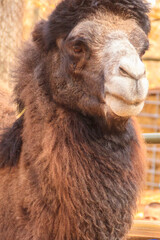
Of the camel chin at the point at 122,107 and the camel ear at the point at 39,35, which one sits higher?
the camel ear at the point at 39,35

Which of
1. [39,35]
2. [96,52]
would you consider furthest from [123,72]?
[39,35]

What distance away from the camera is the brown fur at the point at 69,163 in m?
3.12

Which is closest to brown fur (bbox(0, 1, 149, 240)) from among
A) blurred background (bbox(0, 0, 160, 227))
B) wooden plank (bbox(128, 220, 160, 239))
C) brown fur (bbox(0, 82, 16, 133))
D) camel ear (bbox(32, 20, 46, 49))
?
camel ear (bbox(32, 20, 46, 49))

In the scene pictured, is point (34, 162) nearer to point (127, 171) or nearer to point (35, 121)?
point (35, 121)

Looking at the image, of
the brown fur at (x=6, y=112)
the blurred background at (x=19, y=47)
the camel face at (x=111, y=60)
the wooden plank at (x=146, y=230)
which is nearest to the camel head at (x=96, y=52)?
the camel face at (x=111, y=60)

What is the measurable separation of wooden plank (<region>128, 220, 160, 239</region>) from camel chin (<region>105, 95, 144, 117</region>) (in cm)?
171

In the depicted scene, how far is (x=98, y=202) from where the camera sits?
3.13 metres

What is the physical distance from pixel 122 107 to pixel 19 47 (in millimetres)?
1371

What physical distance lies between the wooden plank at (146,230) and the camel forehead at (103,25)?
6.35ft

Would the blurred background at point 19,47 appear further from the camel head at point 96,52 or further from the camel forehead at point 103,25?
the camel forehead at point 103,25

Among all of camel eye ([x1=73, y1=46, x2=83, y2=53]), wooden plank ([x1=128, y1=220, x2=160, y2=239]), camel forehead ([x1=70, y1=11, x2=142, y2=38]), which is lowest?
wooden plank ([x1=128, y1=220, x2=160, y2=239])

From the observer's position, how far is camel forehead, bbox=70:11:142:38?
10.6 ft

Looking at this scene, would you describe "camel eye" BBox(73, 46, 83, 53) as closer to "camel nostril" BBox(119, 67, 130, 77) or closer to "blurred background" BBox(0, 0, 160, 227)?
"camel nostril" BBox(119, 67, 130, 77)

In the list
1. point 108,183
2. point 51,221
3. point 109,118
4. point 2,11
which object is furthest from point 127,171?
point 2,11
